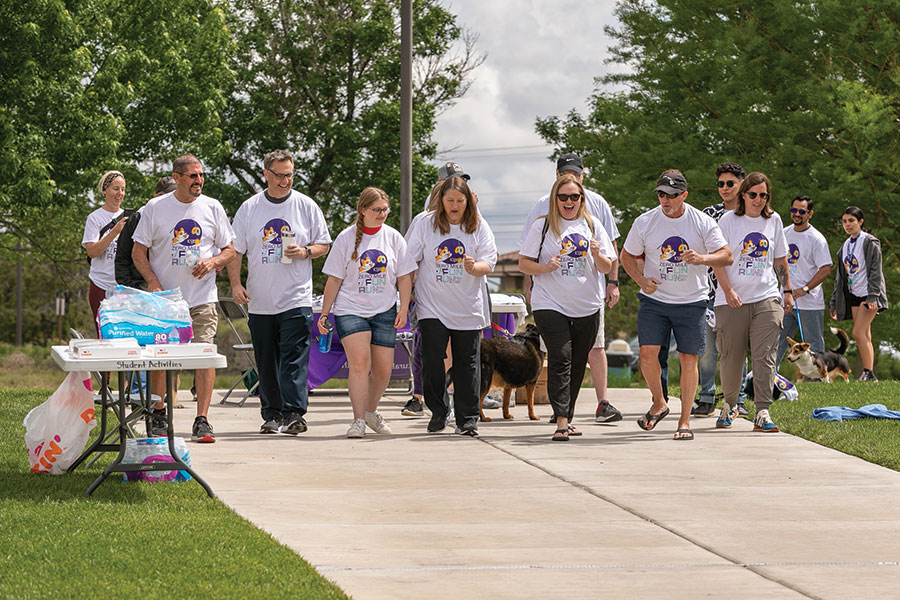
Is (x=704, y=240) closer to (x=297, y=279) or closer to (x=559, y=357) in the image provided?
(x=559, y=357)

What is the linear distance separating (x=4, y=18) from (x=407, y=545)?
21.0 meters

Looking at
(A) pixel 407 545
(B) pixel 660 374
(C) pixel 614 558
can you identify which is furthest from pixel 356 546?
(B) pixel 660 374

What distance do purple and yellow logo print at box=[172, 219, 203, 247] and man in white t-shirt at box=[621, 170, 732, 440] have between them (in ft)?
10.6

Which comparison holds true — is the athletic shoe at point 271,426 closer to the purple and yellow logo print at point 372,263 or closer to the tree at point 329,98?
the purple and yellow logo print at point 372,263

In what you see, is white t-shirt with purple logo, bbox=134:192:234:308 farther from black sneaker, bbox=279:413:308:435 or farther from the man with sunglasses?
the man with sunglasses

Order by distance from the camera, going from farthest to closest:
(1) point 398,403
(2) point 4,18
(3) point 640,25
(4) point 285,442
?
(3) point 640,25, (2) point 4,18, (1) point 398,403, (4) point 285,442

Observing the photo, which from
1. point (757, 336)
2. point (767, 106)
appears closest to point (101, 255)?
point (757, 336)

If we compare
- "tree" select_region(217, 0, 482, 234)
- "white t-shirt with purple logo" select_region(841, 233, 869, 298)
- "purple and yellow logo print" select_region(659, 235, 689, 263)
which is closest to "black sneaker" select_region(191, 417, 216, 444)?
"purple and yellow logo print" select_region(659, 235, 689, 263)

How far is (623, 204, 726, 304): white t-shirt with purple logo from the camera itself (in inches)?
375

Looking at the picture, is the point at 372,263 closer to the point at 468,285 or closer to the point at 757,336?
the point at 468,285

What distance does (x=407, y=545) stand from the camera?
5613 mm

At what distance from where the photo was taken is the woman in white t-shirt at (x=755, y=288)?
32.6 feet

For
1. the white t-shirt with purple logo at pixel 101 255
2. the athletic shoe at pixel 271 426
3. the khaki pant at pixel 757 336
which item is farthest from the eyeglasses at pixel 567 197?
the white t-shirt with purple logo at pixel 101 255

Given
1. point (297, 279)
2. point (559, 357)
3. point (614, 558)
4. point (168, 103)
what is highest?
point (168, 103)
